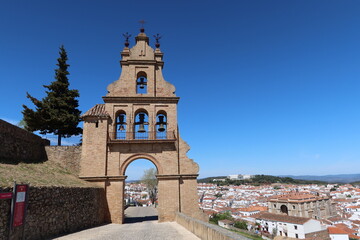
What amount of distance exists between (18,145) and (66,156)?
336 cm

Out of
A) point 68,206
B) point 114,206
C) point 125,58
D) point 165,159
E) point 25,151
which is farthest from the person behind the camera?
point 125,58

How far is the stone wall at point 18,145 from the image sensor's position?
35.7ft

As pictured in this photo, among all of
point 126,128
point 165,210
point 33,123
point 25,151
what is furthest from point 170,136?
point 33,123

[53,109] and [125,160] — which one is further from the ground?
[53,109]

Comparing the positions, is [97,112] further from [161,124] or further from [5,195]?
[5,195]

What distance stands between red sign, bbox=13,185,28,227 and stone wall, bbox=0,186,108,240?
186mm

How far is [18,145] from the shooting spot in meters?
12.1

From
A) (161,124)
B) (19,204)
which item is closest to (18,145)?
(19,204)

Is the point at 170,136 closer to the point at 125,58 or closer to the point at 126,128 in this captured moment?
the point at 126,128

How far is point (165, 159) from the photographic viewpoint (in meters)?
15.3

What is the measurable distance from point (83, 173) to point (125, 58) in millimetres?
8524

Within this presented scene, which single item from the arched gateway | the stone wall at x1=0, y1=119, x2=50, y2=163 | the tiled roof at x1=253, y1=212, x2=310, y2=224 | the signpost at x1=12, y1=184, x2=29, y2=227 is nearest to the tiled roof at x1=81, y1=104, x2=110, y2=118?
the arched gateway

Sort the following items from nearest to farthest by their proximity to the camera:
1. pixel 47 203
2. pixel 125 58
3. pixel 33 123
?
pixel 47 203
pixel 125 58
pixel 33 123

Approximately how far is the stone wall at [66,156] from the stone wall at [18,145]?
1.49 ft
